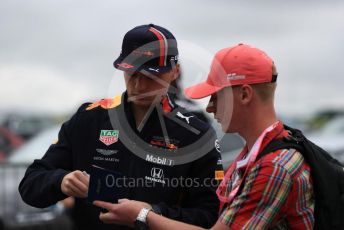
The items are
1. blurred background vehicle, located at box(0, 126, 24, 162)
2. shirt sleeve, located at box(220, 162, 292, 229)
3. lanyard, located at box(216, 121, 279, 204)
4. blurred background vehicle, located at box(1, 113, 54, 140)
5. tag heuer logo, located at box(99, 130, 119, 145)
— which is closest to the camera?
shirt sleeve, located at box(220, 162, 292, 229)

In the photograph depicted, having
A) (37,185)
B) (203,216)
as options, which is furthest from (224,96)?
(37,185)

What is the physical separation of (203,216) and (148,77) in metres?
0.70

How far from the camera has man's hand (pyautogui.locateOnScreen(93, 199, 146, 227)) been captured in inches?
120

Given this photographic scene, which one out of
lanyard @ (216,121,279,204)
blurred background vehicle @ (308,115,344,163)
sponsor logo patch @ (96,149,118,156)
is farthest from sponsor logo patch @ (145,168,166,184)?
blurred background vehicle @ (308,115,344,163)

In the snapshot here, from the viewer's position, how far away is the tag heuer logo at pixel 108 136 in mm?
3500

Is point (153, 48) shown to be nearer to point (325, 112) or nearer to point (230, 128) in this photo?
point (230, 128)

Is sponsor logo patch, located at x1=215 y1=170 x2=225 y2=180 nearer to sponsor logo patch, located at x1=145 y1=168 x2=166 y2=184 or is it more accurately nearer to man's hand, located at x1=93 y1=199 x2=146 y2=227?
sponsor logo patch, located at x1=145 y1=168 x2=166 y2=184

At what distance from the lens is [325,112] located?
125 ft

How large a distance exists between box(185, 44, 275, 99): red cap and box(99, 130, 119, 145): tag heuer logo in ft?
2.03

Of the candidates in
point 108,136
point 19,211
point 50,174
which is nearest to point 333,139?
point 19,211

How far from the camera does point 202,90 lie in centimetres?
304

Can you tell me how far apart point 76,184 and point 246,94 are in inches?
35.7

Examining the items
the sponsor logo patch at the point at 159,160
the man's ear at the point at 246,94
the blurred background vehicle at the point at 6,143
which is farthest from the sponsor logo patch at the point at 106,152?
the blurred background vehicle at the point at 6,143

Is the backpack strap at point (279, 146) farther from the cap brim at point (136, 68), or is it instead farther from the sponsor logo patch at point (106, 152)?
the sponsor logo patch at point (106, 152)
